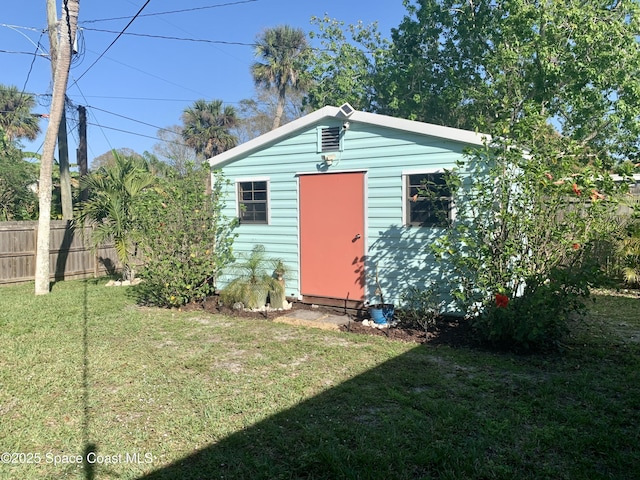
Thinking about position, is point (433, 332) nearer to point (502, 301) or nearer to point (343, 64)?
point (502, 301)

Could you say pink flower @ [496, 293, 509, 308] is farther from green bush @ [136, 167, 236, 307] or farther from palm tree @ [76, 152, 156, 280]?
palm tree @ [76, 152, 156, 280]

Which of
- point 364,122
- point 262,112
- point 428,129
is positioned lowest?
point 428,129

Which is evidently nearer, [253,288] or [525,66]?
[253,288]

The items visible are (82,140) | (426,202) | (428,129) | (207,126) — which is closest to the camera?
(428,129)

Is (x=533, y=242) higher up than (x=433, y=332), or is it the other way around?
(x=533, y=242)

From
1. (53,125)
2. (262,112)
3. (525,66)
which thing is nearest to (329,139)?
(53,125)

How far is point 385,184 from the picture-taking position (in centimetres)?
643

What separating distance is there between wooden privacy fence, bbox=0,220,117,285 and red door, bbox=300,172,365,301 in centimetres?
674

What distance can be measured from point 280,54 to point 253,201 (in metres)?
20.4

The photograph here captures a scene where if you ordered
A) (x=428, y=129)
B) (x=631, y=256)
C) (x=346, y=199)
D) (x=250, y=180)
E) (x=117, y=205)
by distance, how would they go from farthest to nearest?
1. (x=117, y=205)
2. (x=631, y=256)
3. (x=250, y=180)
4. (x=346, y=199)
5. (x=428, y=129)

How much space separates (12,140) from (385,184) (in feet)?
79.5

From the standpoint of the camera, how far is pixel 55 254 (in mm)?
10852

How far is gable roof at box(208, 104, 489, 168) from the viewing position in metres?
5.65

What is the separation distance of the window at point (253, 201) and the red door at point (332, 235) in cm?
84
